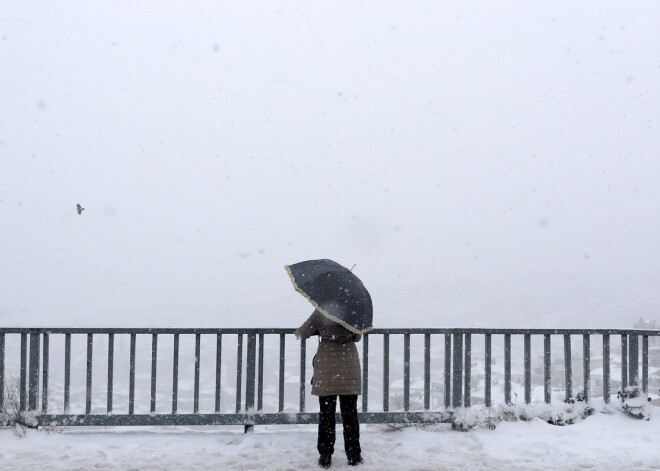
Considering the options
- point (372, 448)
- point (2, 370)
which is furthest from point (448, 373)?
point (2, 370)

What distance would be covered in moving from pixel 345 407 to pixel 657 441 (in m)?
3.73

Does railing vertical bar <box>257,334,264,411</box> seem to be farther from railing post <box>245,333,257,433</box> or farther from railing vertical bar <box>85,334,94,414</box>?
railing vertical bar <box>85,334,94,414</box>

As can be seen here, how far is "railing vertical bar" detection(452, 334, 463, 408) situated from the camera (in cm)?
739

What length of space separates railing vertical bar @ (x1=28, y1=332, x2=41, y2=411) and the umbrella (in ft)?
11.5

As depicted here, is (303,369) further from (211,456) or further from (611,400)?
(611,400)

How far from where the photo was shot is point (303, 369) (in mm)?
7559

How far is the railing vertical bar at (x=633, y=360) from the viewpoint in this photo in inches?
308

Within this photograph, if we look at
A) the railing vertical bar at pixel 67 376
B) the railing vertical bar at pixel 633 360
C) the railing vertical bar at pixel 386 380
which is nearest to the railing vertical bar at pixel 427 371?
the railing vertical bar at pixel 386 380

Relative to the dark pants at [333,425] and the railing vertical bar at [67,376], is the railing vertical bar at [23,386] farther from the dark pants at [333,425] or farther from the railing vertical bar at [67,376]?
the dark pants at [333,425]

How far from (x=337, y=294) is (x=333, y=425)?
4.40 ft

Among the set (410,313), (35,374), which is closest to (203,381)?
(410,313)

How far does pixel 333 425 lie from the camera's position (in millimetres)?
5953

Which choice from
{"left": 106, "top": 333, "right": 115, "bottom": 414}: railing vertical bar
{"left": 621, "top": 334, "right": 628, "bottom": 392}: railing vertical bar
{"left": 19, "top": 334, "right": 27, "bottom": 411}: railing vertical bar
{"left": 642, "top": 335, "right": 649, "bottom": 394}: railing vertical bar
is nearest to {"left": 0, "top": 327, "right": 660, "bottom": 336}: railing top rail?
{"left": 106, "top": 333, "right": 115, "bottom": 414}: railing vertical bar

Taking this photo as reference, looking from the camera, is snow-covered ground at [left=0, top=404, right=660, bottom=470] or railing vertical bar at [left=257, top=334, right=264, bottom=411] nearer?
snow-covered ground at [left=0, top=404, right=660, bottom=470]
